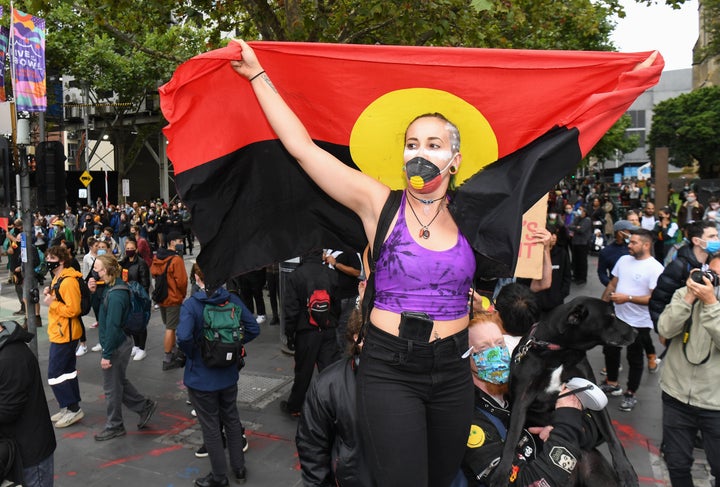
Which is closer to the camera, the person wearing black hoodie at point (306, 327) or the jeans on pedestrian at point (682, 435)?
the jeans on pedestrian at point (682, 435)

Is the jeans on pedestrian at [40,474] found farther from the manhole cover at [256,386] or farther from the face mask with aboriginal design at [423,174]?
the face mask with aboriginal design at [423,174]

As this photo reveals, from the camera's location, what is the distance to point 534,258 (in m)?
5.16

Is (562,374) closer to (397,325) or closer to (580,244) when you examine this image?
(397,325)

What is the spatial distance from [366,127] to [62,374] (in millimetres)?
5224

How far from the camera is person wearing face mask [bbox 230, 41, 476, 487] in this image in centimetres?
208

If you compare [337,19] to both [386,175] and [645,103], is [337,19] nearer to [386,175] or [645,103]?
[386,175]

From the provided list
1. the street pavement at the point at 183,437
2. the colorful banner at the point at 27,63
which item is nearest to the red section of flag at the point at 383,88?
the street pavement at the point at 183,437

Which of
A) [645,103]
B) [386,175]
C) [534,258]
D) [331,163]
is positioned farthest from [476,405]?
[645,103]

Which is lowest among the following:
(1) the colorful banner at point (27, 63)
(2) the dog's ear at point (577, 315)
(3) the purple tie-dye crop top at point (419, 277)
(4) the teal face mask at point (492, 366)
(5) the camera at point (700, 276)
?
(4) the teal face mask at point (492, 366)

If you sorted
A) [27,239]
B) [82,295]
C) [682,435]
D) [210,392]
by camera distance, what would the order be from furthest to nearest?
[27,239] < [82,295] < [210,392] < [682,435]

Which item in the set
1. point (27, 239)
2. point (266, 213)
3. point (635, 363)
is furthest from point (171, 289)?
point (266, 213)

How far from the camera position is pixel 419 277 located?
2.13 metres

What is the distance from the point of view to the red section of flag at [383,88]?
2.44 m

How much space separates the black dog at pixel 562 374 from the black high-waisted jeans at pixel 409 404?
53cm
